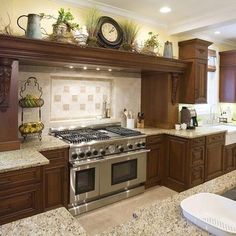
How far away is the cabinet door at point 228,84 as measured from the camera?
196 inches

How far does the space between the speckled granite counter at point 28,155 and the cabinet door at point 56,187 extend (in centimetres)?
27

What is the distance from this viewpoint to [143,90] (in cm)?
414

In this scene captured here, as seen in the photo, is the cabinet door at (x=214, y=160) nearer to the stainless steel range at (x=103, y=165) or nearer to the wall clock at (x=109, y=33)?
the stainless steel range at (x=103, y=165)

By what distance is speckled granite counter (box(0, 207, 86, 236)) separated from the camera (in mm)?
981

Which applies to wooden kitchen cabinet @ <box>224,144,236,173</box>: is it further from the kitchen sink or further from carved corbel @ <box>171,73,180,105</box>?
the kitchen sink

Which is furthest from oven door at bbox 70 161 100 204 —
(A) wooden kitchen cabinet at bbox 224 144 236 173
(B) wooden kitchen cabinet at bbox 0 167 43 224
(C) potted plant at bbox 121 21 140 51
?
(A) wooden kitchen cabinet at bbox 224 144 236 173

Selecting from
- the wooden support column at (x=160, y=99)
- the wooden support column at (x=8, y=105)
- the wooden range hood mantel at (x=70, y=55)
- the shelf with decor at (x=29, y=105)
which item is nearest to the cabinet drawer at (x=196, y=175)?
the wooden support column at (x=160, y=99)

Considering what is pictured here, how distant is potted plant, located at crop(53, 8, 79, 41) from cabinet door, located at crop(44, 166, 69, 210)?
4.97 feet

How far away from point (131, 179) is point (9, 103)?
1.91 metres

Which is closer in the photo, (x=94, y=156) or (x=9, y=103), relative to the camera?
(x=9, y=103)

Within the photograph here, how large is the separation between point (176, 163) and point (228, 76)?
2598mm

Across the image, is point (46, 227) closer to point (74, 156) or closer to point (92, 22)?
point (74, 156)

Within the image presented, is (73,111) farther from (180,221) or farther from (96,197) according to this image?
(180,221)

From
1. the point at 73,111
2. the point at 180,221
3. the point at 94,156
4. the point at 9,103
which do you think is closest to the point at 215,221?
the point at 180,221
